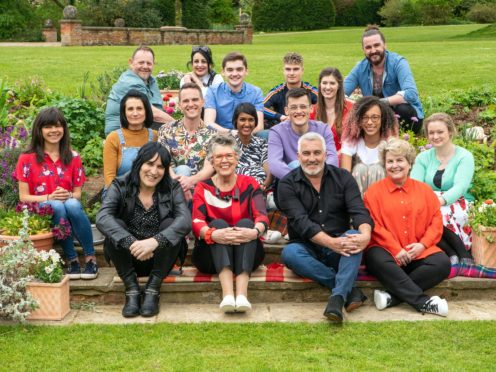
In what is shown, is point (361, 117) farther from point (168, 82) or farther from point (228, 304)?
point (168, 82)

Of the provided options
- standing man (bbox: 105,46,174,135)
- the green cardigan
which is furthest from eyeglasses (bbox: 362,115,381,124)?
standing man (bbox: 105,46,174,135)

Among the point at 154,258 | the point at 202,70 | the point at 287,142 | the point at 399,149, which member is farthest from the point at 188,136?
the point at 399,149

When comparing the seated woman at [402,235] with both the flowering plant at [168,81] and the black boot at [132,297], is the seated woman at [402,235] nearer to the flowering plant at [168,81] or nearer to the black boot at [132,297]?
the black boot at [132,297]

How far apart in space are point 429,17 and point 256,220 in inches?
1788

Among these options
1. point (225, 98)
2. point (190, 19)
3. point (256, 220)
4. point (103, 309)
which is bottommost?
point (103, 309)

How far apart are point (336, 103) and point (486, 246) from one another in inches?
76.2

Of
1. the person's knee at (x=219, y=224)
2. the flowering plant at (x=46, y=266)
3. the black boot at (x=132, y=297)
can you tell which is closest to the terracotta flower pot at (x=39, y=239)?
the flowering plant at (x=46, y=266)

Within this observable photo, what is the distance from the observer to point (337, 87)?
5.97 m

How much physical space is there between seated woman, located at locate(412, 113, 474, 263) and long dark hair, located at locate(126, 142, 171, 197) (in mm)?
1966

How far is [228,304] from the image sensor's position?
4320 mm

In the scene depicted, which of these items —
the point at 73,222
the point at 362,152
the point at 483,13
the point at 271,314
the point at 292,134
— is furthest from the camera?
the point at 483,13

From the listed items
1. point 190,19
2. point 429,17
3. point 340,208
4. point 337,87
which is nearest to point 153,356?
point 340,208

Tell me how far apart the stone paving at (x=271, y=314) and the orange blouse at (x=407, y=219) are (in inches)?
17.4

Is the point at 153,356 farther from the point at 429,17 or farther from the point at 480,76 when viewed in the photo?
the point at 429,17
